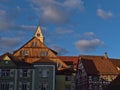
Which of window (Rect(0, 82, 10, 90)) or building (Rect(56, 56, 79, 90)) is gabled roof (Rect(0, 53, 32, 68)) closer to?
window (Rect(0, 82, 10, 90))

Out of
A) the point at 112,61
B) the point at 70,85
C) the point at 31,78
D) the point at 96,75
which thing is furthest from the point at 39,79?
the point at 112,61

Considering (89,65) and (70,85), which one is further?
(89,65)

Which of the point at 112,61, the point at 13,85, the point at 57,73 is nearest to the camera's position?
the point at 13,85

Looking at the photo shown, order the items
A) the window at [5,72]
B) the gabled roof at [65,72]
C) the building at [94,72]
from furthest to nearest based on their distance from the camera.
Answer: the building at [94,72], the gabled roof at [65,72], the window at [5,72]

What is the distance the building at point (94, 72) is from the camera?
93.8 metres

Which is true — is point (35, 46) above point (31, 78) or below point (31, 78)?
above

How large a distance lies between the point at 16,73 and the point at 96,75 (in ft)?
71.0

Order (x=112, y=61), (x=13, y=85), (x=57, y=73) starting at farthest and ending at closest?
(x=112, y=61) < (x=57, y=73) < (x=13, y=85)

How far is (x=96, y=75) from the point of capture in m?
95.1

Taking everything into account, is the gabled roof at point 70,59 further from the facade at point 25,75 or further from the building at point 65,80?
the facade at point 25,75

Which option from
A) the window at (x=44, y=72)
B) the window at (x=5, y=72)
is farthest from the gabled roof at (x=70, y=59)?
the window at (x=5, y=72)

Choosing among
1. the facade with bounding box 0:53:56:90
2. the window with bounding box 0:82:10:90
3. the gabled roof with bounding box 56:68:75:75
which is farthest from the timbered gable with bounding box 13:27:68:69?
the window with bounding box 0:82:10:90

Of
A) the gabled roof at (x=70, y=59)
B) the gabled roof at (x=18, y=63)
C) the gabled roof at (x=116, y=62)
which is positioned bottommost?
the gabled roof at (x=18, y=63)

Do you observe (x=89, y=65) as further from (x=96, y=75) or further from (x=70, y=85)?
(x=70, y=85)
